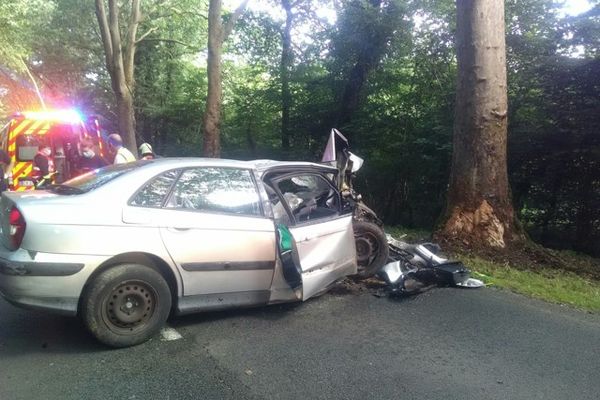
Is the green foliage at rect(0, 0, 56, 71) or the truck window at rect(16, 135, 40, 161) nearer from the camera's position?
the truck window at rect(16, 135, 40, 161)

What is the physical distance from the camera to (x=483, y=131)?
26.2 ft

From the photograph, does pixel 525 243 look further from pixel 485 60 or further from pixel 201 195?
pixel 201 195

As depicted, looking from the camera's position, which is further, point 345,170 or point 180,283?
point 345,170

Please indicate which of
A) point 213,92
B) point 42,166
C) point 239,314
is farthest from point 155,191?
point 213,92

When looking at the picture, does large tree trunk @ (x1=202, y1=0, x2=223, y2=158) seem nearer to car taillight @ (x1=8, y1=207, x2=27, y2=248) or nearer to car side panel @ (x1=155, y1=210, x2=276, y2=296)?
car side panel @ (x1=155, y1=210, x2=276, y2=296)

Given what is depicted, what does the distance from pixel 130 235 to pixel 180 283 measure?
2.01 ft

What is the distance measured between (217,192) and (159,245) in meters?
0.80

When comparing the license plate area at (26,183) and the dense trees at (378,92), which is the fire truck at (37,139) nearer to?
the license plate area at (26,183)

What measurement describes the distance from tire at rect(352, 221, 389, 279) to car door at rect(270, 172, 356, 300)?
430 mm

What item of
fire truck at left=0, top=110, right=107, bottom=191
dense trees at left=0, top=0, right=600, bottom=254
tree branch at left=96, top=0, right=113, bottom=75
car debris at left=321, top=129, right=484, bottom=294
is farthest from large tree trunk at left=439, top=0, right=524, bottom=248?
tree branch at left=96, top=0, right=113, bottom=75

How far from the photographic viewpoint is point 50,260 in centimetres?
382

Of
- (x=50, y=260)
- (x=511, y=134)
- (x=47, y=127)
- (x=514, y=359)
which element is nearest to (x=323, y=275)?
(x=514, y=359)

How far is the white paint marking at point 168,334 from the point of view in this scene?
4348 mm

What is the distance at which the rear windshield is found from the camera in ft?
14.3
